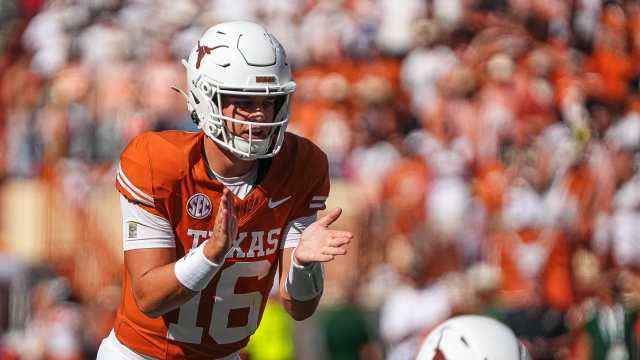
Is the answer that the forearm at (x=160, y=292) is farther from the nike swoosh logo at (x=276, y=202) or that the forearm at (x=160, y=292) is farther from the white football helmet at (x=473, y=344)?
the white football helmet at (x=473, y=344)

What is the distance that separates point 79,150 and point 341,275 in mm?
3261

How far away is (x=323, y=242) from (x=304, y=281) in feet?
1.25

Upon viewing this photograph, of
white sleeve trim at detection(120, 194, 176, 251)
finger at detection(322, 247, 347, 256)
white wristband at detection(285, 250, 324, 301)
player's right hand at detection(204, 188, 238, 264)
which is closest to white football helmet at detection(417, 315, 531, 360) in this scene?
finger at detection(322, 247, 347, 256)

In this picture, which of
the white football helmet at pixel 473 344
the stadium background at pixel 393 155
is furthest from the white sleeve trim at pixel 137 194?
the stadium background at pixel 393 155

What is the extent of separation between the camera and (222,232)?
13.5 feet

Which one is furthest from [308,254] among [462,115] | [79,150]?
[79,150]

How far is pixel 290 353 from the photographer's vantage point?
33.5 feet

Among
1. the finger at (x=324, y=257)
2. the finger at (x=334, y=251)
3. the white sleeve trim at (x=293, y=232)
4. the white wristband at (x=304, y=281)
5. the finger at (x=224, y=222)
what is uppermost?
the finger at (x=224, y=222)

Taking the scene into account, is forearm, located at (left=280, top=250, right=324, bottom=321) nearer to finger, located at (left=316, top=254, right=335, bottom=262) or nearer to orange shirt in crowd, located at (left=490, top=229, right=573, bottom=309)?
finger, located at (left=316, top=254, right=335, bottom=262)

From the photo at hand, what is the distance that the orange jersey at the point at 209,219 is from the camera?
4.52m

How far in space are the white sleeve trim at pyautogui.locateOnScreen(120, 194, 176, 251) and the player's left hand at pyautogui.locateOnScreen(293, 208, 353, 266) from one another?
19.4 inches

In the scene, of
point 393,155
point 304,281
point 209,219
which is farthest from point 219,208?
point 393,155

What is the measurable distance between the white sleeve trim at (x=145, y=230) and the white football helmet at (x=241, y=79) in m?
0.37

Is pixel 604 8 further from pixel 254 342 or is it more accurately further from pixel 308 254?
pixel 308 254
